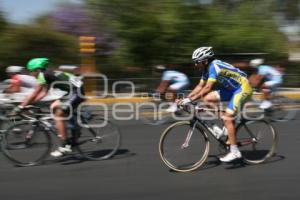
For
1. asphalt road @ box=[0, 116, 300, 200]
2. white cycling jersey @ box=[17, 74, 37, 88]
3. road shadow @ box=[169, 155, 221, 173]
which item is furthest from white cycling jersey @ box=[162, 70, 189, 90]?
road shadow @ box=[169, 155, 221, 173]

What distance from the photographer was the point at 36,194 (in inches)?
279

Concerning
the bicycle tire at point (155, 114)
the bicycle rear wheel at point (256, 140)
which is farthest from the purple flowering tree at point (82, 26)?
the bicycle rear wheel at point (256, 140)

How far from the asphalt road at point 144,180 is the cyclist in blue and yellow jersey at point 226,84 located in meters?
0.51

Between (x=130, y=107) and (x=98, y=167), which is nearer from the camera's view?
(x=98, y=167)

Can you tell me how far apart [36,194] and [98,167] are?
1.63 metres

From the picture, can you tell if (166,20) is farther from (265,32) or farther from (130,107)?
(130,107)

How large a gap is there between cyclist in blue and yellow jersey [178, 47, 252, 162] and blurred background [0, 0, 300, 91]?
1108 centimetres

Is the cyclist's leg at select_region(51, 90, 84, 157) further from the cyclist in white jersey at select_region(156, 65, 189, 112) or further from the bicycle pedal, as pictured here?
the cyclist in white jersey at select_region(156, 65, 189, 112)

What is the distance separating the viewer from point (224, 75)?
819 centimetres

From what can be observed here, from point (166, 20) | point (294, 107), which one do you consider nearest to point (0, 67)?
point (166, 20)

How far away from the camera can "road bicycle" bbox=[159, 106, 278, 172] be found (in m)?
8.08

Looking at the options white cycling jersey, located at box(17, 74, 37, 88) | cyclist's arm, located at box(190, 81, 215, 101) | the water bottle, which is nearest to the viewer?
cyclist's arm, located at box(190, 81, 215, 101)

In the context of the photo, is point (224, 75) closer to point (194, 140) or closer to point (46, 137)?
point (194, 140)

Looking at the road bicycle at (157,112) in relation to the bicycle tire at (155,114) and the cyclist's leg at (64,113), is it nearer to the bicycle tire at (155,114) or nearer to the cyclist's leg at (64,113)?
the bicycle tire at (155,114)
